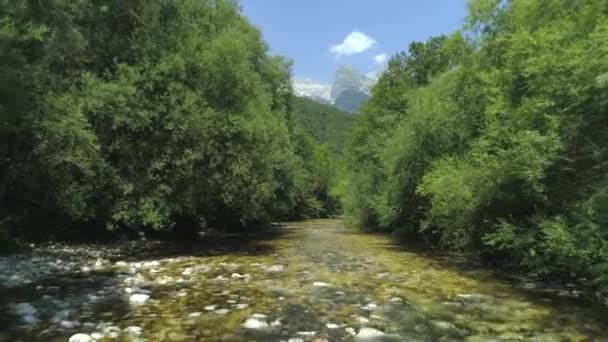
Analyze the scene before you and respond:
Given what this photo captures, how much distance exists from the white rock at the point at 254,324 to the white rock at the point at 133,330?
5.00ft

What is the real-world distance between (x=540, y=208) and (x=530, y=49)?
4.39 meters

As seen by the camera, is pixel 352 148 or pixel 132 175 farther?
pixel 352 148

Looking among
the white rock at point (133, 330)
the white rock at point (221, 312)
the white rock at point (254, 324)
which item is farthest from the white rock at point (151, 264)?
the white rock at point (254, 324)

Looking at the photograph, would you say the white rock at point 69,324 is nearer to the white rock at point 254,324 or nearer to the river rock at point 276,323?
the white rock at point 254,324

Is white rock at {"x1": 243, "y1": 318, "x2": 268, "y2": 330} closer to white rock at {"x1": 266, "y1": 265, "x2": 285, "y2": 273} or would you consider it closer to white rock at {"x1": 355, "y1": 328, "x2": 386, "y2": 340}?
white rock at {"x1": 355, "y1": 328, "x2": 386, "y2": 340}

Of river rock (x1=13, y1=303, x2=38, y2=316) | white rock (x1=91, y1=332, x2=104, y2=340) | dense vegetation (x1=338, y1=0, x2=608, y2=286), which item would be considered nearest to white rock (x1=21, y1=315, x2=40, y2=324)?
river rock (x1=13, y1=303, x2=38, y2=316)

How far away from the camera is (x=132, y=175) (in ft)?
65.4

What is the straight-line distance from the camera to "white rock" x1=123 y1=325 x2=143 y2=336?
7202 mm

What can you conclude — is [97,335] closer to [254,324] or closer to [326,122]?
[254,324]

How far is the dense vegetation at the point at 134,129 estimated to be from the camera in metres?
16.1

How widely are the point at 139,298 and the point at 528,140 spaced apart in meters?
9.39

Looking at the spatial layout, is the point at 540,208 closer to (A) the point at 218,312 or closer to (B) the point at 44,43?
(A) the point at 218,312

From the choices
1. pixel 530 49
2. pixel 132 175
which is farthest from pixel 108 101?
pixel 530 49

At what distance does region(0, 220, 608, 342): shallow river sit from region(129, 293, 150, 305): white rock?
2.6 inches
